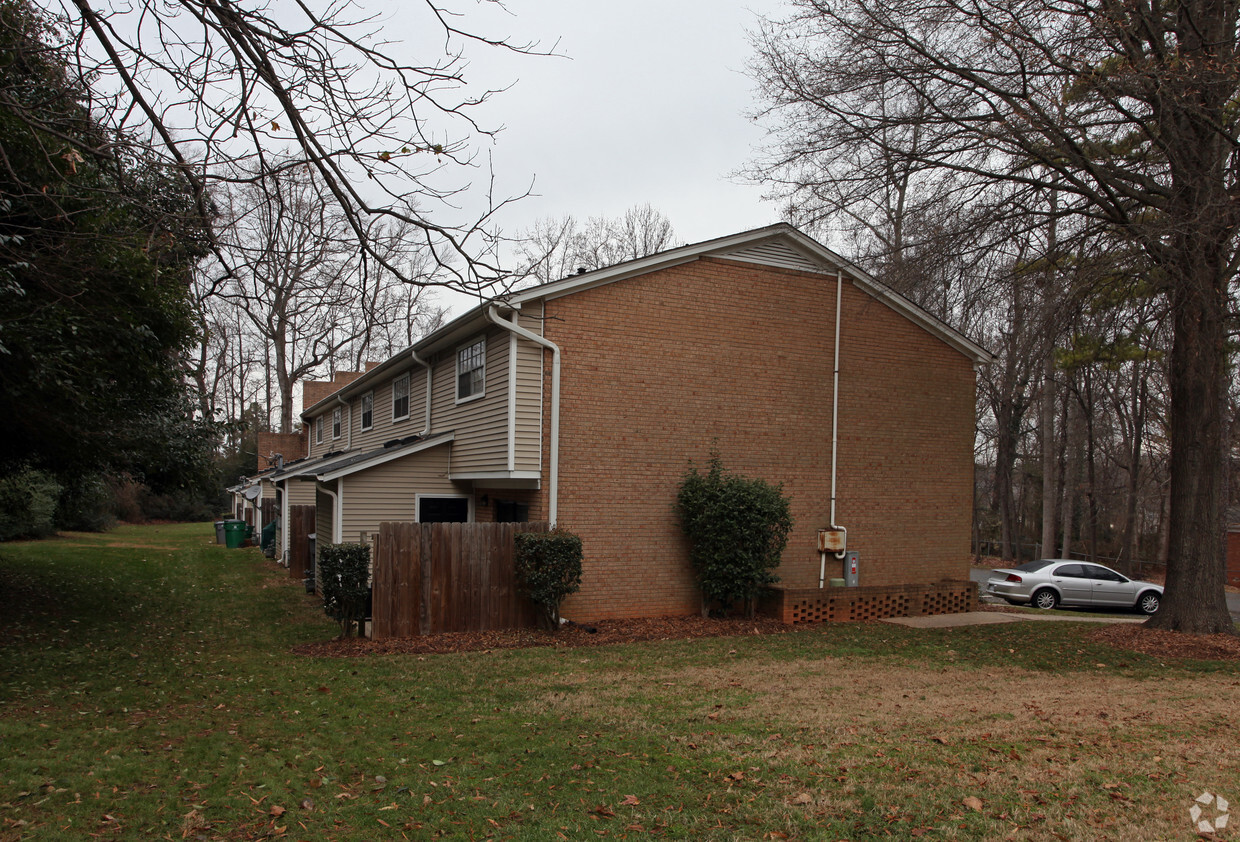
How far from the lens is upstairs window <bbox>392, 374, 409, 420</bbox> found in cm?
1981

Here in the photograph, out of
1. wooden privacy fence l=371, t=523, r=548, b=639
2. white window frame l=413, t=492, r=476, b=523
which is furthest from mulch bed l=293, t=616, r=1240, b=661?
white window frame l=413, t=492, r=476, b=523

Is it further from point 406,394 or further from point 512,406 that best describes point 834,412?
point 406,394

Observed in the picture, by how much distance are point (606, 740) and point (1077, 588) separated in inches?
708

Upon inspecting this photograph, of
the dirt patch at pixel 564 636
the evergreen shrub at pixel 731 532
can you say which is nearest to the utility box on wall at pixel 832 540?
the evergreen shrub at pixel 731 532

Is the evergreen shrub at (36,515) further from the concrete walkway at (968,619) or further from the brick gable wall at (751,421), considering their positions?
the concrete walkway at (968,619)

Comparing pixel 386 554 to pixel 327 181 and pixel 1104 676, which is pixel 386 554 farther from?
pixel 1104 676

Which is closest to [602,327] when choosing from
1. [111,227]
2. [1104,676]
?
[111,227]

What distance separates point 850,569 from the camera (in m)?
16.2

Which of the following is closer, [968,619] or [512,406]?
[512,406]

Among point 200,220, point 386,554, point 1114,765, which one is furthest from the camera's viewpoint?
point 386,554

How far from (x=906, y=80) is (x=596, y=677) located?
9.89 metres

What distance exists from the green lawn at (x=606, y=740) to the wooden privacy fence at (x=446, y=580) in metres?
1.61

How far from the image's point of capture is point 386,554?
12.4 meters

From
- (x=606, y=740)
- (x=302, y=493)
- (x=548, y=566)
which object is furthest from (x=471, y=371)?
(x=302, y=493)
